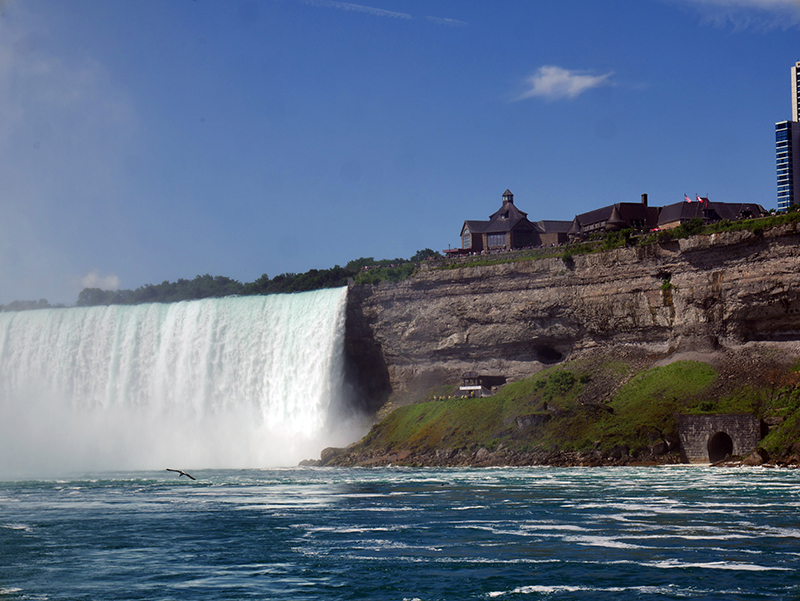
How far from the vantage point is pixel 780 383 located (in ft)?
197

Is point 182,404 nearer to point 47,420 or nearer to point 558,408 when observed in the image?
point 47,420

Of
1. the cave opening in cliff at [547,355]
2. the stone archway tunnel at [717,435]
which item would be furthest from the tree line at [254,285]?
the stone archway tunnel at [717,435]

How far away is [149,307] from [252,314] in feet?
43.2

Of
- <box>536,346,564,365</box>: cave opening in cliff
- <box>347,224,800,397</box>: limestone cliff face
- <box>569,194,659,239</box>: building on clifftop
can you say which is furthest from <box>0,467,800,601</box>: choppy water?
<box>569,194,659,239</box>: building on clifftop

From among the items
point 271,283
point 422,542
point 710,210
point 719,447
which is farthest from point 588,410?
point 271,283

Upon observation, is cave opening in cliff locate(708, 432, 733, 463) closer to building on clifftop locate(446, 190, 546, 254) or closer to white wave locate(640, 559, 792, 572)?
white wave locate(640, 559, 792, 572)

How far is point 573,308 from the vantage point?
255ft

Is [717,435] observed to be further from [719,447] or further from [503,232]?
[503,232]

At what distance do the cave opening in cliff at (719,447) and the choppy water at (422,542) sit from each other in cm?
955

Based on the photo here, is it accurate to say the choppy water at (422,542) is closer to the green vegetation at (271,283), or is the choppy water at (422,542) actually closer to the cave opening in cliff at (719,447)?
the cave opening in cliff at (719,447)

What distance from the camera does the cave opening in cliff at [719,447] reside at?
5603 cm

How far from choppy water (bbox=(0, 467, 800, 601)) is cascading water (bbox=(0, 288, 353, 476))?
3716 centimetres

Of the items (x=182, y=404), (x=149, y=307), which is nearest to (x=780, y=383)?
(x=182, y=404)

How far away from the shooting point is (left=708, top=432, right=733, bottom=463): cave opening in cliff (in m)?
56.0
